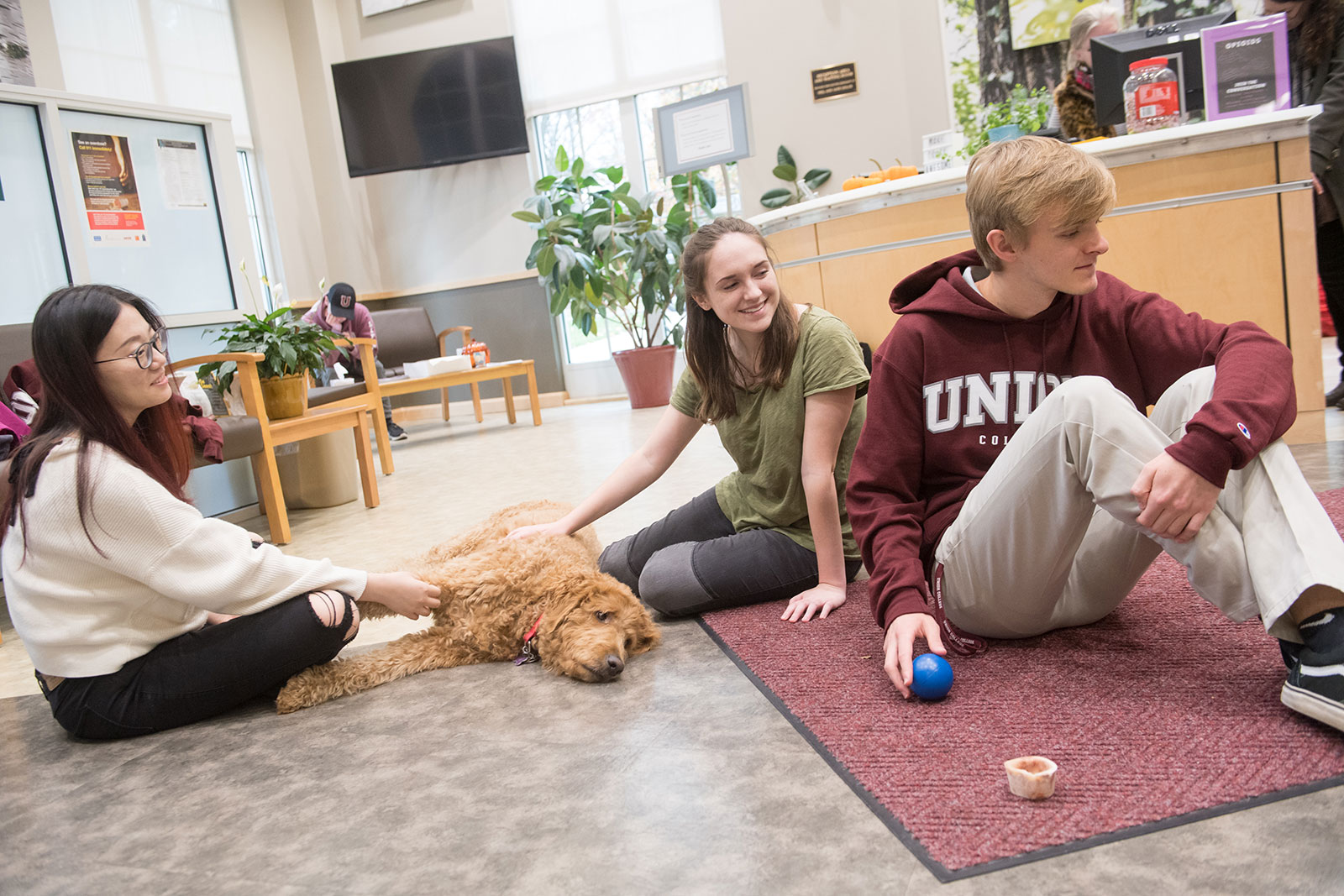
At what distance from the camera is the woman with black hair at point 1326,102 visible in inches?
137

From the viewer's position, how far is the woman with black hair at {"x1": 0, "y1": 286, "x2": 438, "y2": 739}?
1.69m

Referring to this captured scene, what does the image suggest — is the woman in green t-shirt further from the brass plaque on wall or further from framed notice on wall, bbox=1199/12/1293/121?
the brass plaque on wall

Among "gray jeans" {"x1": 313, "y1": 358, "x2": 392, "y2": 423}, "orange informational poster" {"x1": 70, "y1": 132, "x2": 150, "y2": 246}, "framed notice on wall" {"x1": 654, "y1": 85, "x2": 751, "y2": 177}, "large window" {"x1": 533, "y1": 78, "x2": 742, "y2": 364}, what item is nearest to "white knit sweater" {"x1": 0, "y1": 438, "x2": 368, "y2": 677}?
"gray jeans" {"x1": 313, "y1": 358, "x2": 392, "y2": 423}

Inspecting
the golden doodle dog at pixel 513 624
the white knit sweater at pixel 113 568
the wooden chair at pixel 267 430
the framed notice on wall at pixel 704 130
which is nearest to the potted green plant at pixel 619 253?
the framed notice on wall at pixel 704 130

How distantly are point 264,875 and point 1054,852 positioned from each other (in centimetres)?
98

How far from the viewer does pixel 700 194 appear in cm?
732

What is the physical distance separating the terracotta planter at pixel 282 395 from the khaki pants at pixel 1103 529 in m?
3.10

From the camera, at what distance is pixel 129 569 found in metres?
1.70

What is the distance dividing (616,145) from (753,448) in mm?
6497

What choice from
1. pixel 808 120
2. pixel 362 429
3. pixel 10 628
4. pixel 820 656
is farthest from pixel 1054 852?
pixel 808 120

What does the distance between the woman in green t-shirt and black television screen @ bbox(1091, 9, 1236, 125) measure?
6.49ft

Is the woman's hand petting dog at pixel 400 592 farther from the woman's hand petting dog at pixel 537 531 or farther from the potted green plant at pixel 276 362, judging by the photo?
the potted green plant at pixel 276 362

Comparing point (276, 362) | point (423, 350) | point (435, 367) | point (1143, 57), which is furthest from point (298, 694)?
point (423, 350)

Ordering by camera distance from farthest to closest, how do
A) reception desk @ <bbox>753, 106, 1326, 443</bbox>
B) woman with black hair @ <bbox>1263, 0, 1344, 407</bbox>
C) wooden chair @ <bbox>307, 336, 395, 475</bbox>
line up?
wooden chair @ <bbox>307, 336, 395, 475</bbox>
woman with black hair @ <bbox>1263, 0, 1344, 407</bbox>
reception desk @ <bbox>753, 106, 1326, 443</bbox>
